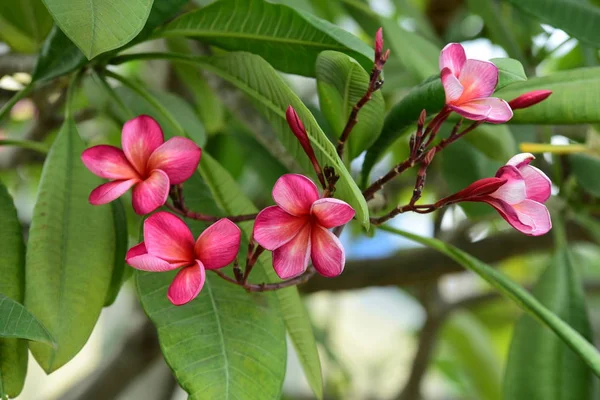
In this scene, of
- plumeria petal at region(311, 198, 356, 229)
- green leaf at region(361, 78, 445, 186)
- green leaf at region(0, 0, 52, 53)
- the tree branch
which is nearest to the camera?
plumeria petal at region(311, 198, 356, 229)

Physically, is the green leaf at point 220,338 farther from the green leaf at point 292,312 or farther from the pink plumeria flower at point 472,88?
the pink plumeria flower at point 472,88

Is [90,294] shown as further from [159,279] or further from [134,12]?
[134,12]

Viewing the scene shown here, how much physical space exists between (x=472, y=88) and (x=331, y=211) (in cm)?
12

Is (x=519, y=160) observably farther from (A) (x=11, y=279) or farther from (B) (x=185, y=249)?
(A) (x=11, y=279)

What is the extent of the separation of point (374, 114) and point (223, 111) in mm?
523

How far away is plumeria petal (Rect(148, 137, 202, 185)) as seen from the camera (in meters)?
0.42

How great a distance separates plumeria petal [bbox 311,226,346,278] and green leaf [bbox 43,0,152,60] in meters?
0.15

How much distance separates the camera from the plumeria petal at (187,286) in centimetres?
38

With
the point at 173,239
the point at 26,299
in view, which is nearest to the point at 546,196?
the point at 173,239

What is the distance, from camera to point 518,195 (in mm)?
383

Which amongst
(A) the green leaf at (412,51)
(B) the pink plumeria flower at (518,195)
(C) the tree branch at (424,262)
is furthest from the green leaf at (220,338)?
(C) the tree branch at (424,262)

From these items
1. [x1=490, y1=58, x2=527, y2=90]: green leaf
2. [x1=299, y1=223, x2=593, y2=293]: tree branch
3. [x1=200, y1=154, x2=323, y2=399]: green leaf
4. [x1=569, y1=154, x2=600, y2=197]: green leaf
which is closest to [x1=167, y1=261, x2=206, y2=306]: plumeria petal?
[x1=200, y1=154, x2=323, y2=399]: green leaf

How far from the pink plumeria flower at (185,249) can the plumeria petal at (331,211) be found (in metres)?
0.05

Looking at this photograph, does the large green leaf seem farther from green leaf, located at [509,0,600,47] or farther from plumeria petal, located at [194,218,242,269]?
green leaf, located at [509,0,600,47]
